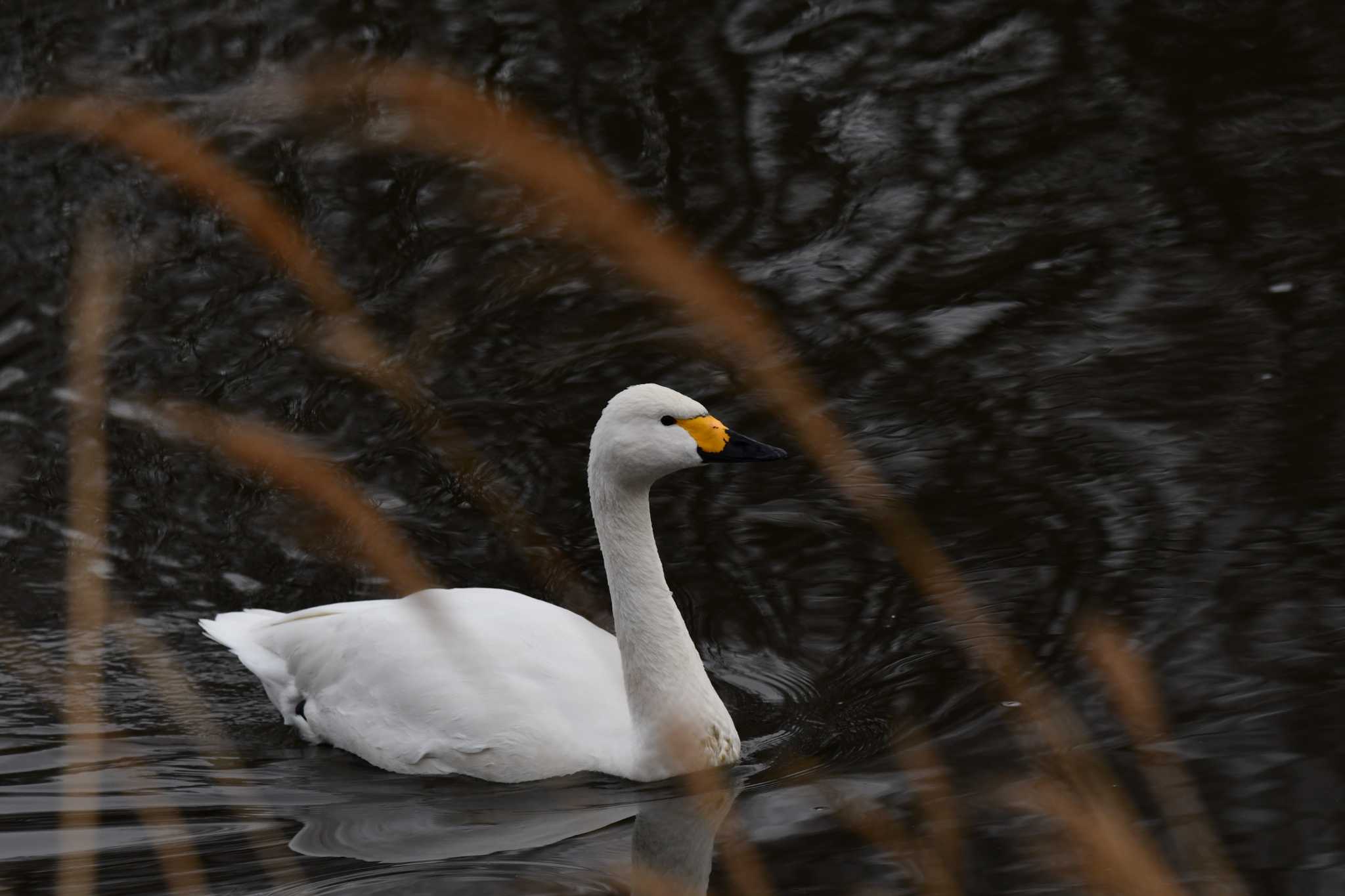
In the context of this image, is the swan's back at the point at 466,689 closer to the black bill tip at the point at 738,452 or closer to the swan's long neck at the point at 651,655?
the swan's long neck at the point at 651,655

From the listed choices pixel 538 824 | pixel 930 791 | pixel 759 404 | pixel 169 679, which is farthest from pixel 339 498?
pixel 759 404

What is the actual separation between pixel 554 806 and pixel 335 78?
135 inches

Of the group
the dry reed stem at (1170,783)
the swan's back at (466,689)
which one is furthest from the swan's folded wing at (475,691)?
the dry reed stem at (1170,783)

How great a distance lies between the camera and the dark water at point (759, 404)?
17.1 feet

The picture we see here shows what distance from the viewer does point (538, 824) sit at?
5.21 metres

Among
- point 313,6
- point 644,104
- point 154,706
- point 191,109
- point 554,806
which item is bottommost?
point 554,806

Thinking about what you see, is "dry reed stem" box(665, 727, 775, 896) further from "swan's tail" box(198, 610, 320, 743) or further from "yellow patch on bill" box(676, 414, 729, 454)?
"swan's tail" box(198, 610, 320, 743)

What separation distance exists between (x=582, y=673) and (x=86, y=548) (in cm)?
355

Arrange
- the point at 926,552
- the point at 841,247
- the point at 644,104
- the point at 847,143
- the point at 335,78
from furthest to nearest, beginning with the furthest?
1. the point at 644,104
2. the point at 847,143
3. the point at 841,247
4. the point at 335,78
5. the point at 926,552

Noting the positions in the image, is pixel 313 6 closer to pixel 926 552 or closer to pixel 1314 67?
pixel 1314 67

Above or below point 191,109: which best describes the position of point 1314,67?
below

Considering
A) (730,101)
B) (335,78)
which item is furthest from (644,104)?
(335,78)

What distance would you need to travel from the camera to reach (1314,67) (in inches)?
376

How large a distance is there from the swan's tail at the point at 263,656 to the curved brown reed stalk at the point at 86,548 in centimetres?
48
